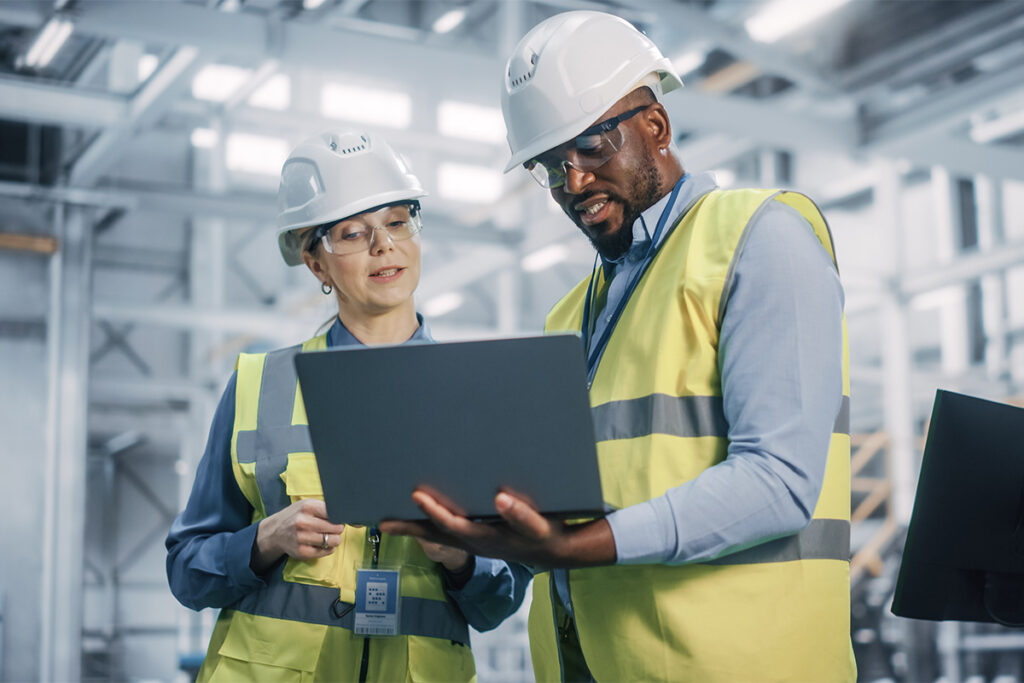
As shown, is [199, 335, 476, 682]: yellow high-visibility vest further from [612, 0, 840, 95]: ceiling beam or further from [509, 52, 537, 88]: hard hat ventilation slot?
[612, 0, 840, 95]: ceiling beam

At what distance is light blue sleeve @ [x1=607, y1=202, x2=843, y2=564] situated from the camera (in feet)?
5.07

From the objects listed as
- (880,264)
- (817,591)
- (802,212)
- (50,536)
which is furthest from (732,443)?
(880,264)

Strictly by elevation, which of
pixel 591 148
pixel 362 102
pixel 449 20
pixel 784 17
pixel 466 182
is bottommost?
pixel 591 148

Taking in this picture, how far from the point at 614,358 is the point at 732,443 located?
0.31 metres

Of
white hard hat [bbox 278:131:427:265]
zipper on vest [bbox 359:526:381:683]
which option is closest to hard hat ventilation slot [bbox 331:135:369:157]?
white hard hat [bbox 278:131:427:265]

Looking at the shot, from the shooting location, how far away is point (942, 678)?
28.8ft

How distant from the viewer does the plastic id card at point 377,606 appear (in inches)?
86.9

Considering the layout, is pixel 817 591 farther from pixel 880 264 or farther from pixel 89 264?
pixel 880 264

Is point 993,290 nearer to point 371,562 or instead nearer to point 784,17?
point 784,17

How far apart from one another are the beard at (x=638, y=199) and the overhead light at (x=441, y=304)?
34.0 ft

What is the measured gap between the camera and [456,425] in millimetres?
1531

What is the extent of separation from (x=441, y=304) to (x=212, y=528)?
1099 cm

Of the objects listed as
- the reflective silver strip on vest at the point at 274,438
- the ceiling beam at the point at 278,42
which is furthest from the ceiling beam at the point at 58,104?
the reflective silver strip on vest at the point at 274,438

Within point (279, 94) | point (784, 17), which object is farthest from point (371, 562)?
point (279, 94)
